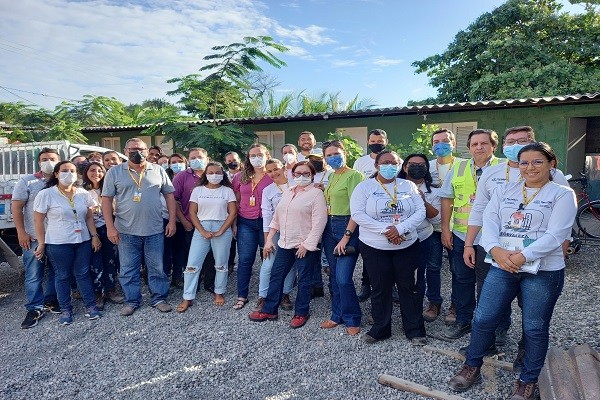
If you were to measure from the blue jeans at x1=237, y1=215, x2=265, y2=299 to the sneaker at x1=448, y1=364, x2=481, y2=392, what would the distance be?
8.39 ft

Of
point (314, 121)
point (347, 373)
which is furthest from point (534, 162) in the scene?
point (314, 121)

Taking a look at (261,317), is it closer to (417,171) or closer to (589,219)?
(417,171)

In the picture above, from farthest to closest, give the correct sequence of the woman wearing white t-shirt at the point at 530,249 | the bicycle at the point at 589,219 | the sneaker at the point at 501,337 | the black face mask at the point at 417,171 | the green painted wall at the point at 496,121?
the green painted wall at the point at 496,121 → the bicycle at the point at 589,219 → the black face mask at the point at 417,171 → the sneaker at the point at 501,337 → the woman wearing white t-shirt at the point at 530,249

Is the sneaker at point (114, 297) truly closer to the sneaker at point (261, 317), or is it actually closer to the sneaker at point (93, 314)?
the sneaker at point (93, 314)

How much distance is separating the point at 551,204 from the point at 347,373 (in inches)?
77.4

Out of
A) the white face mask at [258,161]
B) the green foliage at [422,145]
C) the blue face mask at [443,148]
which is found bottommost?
the white face mask at [258,161]

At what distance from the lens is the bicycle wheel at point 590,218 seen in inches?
308

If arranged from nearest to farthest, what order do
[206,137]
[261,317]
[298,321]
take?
[298,321] < [261,317] < [206,137]

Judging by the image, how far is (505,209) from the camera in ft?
9.47

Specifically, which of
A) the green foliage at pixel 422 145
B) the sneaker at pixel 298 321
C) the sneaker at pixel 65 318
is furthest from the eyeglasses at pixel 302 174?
the green foliage at pixel 422 145

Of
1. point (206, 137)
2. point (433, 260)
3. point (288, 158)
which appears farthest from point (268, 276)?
point (206, 137)

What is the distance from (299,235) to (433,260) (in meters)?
1.38

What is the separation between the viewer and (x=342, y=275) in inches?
161

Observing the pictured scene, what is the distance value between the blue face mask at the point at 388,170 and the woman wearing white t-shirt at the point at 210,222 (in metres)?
1.96
